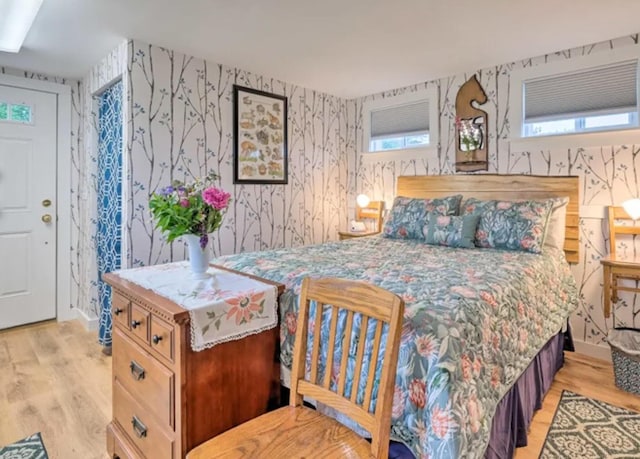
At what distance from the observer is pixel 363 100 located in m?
4.41

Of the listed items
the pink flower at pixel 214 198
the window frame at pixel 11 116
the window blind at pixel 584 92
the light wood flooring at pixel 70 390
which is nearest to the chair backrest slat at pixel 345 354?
the pink flower at pixel 214 198

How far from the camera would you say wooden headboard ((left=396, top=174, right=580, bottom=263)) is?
2988 millimetres

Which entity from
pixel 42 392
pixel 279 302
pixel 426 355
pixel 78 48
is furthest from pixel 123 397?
pixel 78 48

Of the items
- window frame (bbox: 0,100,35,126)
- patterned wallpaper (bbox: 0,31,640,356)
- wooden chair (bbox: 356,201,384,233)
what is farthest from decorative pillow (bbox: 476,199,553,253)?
window frame (bbox: 0,100,35,126)

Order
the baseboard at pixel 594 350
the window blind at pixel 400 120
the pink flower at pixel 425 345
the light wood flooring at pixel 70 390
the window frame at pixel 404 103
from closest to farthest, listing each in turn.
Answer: the pink flower at pixel 425 345 < the light wood flooring at pixel 70 390 < the baseboard at pixel 594 350 < the window frame at pixel 404 103 < the window blind at pixel 400 120

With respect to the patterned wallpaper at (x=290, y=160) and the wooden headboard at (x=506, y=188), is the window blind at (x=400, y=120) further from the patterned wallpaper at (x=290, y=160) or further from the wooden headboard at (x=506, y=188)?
the wooden headboard at (x=506, y=188)

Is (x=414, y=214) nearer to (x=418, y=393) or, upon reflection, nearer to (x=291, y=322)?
(x=291, y=322)

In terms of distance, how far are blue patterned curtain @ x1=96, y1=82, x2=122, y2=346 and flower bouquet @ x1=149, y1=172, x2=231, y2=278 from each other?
1.57m

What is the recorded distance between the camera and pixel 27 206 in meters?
3.50

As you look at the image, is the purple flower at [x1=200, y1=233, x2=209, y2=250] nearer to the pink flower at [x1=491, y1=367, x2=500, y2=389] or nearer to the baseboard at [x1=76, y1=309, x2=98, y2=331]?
the pink flower at [x1=491, y1=367, x2=500, y2=389]

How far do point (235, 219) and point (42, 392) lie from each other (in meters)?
1.83

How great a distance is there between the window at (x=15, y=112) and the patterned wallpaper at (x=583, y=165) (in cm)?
373

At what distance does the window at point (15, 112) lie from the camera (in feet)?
10.8

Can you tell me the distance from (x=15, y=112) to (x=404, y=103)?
141 inches
